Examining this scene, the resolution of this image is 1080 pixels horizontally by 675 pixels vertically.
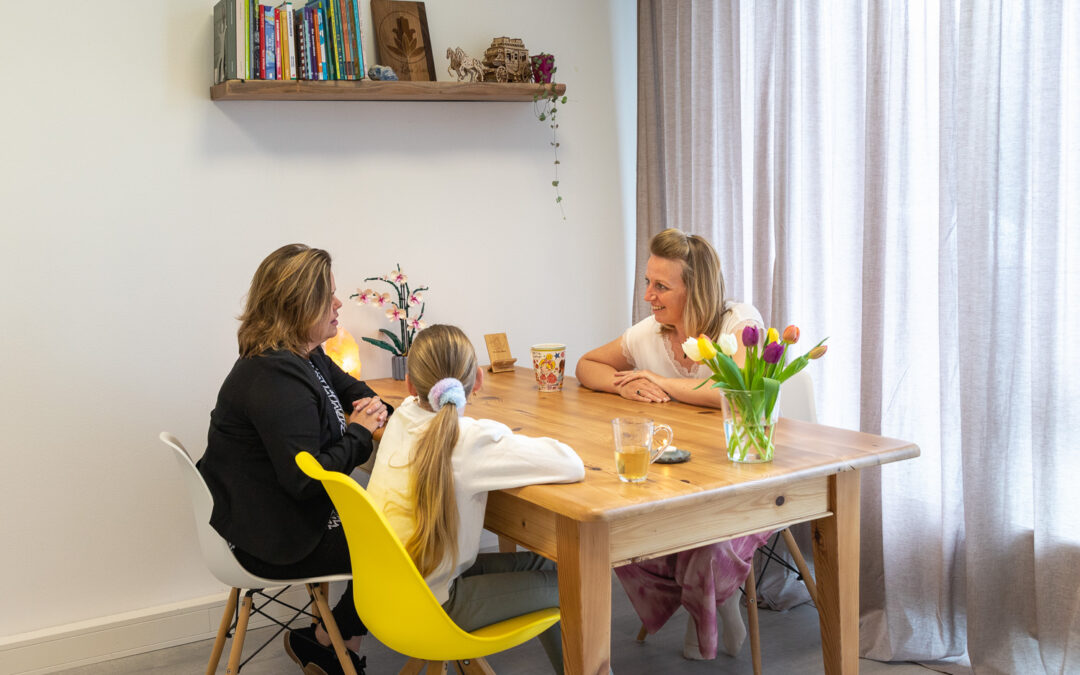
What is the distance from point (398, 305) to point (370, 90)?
2.53 feet

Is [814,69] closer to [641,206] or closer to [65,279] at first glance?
[641,206]

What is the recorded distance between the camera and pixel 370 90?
3219mm

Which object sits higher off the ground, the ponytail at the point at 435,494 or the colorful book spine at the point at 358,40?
the colorful book spine at the point at 358,40

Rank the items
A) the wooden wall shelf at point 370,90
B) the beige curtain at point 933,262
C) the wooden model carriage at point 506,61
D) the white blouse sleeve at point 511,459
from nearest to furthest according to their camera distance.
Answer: the white blouse sleeve at point 511,459 → the beige curtain at point 933,262 → the wooden wall shelf at point 370,90 → the wooden model carriage at point 506,61

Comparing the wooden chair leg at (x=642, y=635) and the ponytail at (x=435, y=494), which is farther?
the wooden chair leg at (x=642, y=635)

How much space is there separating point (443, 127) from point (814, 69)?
1.35 m

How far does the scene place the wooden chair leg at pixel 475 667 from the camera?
2.17m

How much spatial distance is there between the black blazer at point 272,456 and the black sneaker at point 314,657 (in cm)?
49

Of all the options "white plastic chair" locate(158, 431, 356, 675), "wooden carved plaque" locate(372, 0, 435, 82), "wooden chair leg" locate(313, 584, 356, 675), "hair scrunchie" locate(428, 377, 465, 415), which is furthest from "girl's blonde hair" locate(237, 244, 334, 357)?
"wooden carved plaque" locate(372, 0, 435, 82)

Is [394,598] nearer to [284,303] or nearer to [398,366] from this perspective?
[284,303]

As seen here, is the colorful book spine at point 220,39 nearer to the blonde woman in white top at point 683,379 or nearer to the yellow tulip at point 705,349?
the blonde woman in white top at point 683,379

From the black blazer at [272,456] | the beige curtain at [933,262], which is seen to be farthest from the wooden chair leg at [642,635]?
the black blazer at [272,456]

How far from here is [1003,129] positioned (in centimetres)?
247

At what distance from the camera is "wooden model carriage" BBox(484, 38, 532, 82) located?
137 inches
